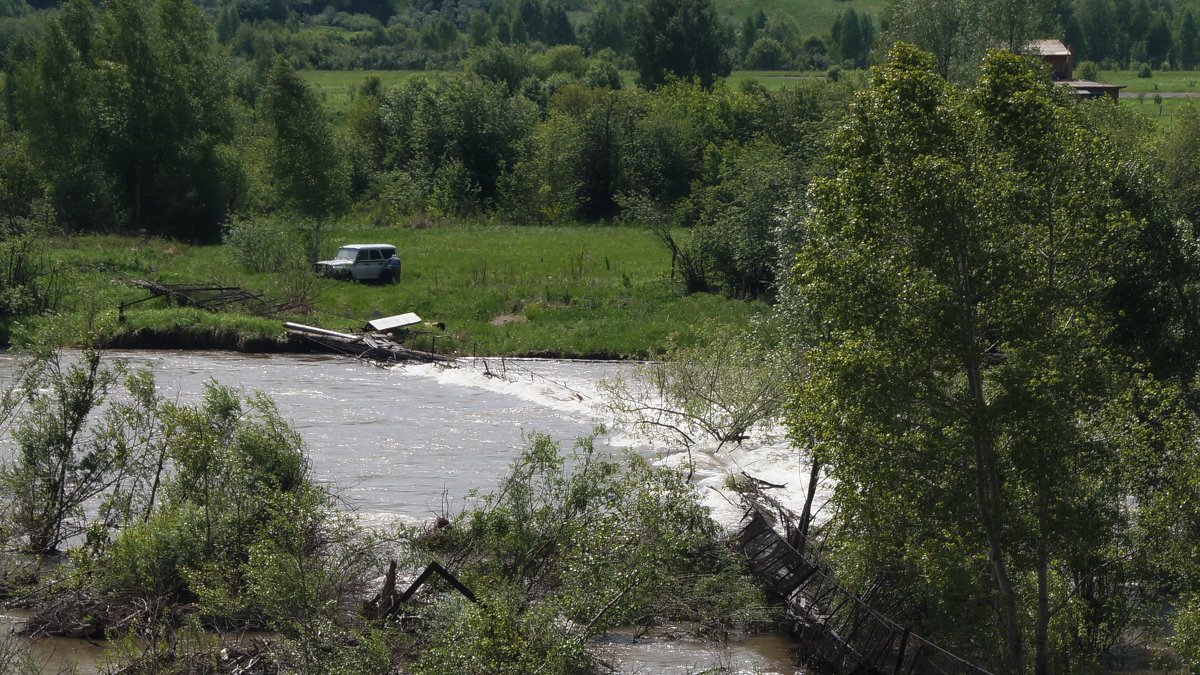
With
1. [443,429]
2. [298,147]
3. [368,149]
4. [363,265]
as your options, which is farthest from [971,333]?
[368,149]

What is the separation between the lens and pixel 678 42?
109000mm

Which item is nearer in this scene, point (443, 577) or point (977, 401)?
point (977, 401)

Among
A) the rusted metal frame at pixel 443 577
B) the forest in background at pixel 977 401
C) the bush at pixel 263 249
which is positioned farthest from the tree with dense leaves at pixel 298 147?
the rusted metal frame at pixel 443 577

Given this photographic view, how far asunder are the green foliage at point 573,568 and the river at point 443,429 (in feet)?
2.91

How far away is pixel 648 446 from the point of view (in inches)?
1265

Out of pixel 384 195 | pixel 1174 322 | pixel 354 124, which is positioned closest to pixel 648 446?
pixel 1174 322

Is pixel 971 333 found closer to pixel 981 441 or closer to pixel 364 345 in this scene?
pixel 981 441

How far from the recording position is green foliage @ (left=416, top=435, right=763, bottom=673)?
14.0 meters

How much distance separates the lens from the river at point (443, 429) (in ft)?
69.3

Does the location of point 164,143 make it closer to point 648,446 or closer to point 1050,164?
point 648,446

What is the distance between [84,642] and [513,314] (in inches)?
→ 1185

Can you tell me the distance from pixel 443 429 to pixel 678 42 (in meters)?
79.8

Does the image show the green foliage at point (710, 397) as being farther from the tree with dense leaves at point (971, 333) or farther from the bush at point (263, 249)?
the bush at point (263, 249)

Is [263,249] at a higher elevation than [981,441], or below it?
below
